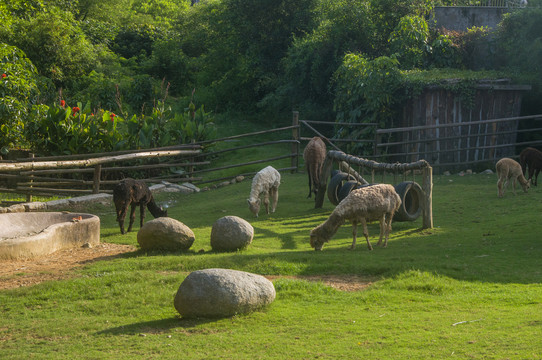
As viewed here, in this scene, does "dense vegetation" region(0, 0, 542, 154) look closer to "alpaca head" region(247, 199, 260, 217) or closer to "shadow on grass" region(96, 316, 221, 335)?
"alpaca head" region(247, 199, 260, 217)

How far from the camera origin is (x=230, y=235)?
10.7m

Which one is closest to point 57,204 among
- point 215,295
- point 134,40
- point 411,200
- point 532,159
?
point 411,200

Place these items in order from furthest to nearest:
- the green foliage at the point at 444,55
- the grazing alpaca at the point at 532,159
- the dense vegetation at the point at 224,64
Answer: the green foliage at the point at 444,55
the dense vegetation at the point at 224,64
the grazing alpaca at the point at 532,159

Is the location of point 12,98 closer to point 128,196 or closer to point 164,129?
point 164,129

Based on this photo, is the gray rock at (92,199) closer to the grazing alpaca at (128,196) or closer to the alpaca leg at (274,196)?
the grazing alpaca at (128,196)

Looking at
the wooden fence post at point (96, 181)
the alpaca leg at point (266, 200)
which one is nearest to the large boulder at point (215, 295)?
the alpaca leg at point (266, 200)

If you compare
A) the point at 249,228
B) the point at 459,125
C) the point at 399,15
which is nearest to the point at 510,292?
the point at 249,228


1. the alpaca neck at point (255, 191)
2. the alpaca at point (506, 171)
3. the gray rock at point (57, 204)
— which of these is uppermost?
the alpaca at point (506, 171)

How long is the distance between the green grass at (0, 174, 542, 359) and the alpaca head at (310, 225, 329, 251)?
6.7 inches

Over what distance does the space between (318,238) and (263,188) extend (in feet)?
13.7

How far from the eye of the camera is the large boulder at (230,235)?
1073 cm

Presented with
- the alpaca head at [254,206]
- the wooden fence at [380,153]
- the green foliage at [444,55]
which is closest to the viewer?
the alpaca head at [254,206]

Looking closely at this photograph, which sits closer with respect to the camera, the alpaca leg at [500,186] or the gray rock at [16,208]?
the gray rock at [16,208]

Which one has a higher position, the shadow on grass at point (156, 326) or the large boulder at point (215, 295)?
the large boulder at point (215, 295)
